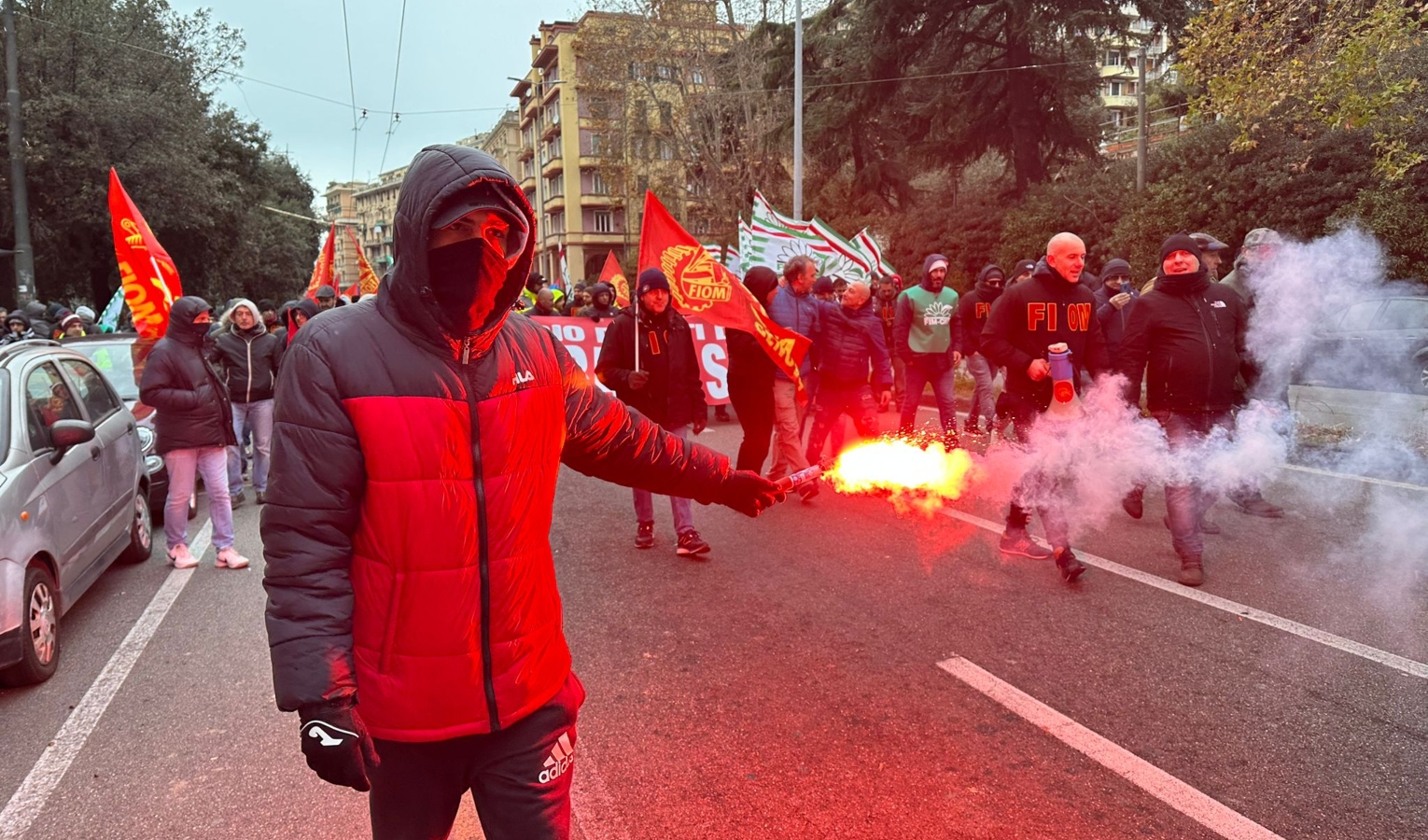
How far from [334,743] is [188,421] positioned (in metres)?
5.73

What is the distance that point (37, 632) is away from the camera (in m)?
4.86

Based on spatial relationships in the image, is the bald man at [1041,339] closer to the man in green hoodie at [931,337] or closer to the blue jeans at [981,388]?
the man in green hoodie at [931,337]

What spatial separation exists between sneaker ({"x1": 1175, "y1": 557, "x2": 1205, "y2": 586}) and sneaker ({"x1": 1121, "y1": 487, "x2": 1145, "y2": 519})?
1.48 metres

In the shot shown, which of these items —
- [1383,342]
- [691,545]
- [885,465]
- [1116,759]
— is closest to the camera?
[1116,759]

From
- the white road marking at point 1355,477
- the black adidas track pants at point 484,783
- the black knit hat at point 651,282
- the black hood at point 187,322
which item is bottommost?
the white road marking at point 1355,477

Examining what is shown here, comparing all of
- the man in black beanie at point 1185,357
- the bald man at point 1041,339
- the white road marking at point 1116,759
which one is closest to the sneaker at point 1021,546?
the bald man at point 1041,339

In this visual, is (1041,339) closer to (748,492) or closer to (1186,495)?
(1186,495)

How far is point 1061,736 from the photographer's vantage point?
3.77m

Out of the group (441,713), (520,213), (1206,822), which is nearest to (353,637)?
(441,713)

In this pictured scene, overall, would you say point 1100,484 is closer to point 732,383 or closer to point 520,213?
point 732,383

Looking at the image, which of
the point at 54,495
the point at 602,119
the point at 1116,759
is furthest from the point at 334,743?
the point at 602,119

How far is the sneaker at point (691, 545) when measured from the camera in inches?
259

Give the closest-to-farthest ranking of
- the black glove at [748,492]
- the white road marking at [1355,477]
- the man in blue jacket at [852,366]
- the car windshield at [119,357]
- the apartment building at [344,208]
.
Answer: the black glove at [748,492]
the white road marking at [1355,477]
the man in blue jacket at [852,366]
the car windshield at [119,357]
the apartment building at [344,208]

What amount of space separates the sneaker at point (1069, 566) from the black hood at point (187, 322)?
241 inches
